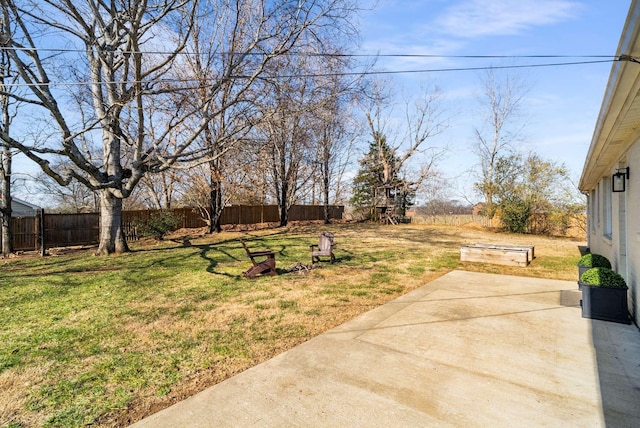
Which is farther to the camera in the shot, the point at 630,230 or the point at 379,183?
the point at 379,183

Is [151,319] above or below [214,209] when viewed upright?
below

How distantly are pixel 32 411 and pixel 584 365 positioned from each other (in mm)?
4561

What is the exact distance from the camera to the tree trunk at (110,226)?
10820 mm

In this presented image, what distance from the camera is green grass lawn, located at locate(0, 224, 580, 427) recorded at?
2.71m

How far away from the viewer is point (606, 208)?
752 cm

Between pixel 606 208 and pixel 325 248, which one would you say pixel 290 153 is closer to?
pixel 325 248

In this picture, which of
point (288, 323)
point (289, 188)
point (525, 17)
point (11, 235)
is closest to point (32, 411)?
point (288, 323)

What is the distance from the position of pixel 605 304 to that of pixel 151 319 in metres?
5.99

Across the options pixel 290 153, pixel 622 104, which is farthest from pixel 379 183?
pixel 622 104

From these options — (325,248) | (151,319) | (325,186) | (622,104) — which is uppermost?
(325,186)

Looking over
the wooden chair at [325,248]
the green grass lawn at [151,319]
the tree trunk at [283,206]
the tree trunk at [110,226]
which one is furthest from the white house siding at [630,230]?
the tree trunk at [283,206]

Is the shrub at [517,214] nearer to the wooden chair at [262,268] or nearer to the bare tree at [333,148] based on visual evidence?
the bare tree at [333,148]

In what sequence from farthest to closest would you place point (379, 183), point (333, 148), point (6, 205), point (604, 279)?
1. point (379, 183)
2. point (333, 148)
3. point (6, 205)
4. point (604, 279)

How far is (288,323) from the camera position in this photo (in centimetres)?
445
